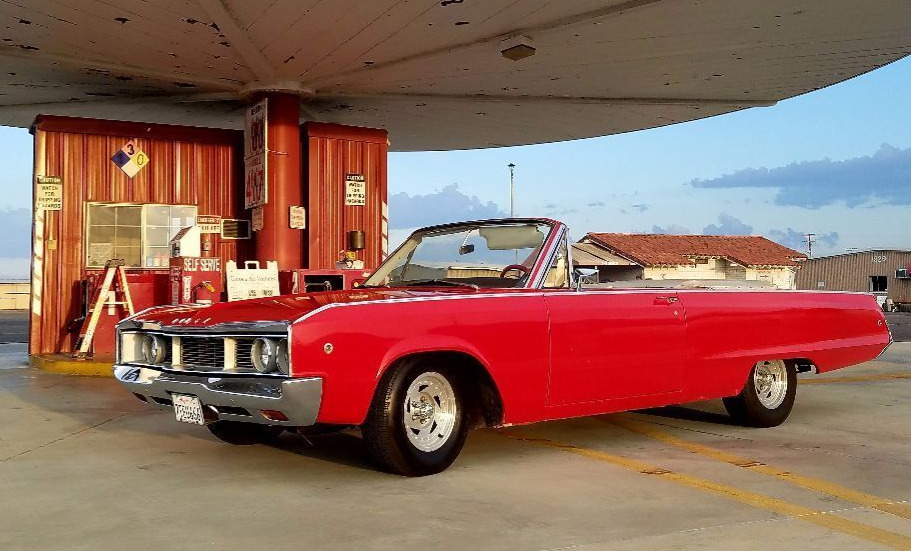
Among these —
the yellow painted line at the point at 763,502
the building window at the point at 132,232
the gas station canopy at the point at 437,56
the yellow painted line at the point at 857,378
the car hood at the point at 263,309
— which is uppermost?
the gas station canopy at the point at 437,56

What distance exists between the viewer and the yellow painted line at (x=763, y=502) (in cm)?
371

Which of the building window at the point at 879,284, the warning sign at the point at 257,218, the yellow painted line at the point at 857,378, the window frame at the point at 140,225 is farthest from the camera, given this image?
the building window at the point at 879,284

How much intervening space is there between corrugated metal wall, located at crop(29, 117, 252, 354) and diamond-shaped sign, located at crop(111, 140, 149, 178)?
64 mm

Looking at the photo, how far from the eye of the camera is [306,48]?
1152 centimetres

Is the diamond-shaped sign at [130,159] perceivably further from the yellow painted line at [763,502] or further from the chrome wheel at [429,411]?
the chrome wheel at [429,411]

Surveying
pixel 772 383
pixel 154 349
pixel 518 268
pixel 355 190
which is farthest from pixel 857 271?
pixel 154 349

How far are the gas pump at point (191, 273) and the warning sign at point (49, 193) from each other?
2.30m

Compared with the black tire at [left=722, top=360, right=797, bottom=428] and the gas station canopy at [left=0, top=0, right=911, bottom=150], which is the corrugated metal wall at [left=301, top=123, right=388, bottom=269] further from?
the black tire at [left=722, top=360, right=797, bottom=428]

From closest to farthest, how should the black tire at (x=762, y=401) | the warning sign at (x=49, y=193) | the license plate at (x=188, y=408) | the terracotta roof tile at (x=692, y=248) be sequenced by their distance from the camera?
the license plate at (x=188, y=408) → the black tire at (x=762, y=401) → the warning sign at (x=49, y=193) → the terracotta roof tile at (x=692, y=248)

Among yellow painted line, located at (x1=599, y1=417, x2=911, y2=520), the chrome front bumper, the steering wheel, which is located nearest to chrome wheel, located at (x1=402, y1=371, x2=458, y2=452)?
the chrome front bumper

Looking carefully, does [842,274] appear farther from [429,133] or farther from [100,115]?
[100,115]

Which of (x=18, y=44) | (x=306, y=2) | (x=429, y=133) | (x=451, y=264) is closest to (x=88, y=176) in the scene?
(x=18, y=44)

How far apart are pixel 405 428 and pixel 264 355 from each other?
2.84 ft

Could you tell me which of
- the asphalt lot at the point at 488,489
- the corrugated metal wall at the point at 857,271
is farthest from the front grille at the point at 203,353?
the corrugated metal wall at the point at 857,271
